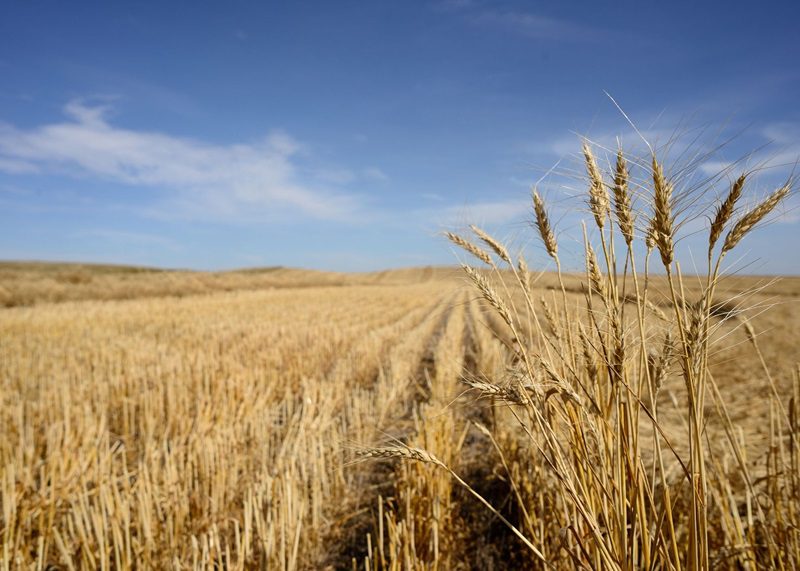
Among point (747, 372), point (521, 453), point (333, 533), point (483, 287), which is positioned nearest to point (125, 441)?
point (333, 533)

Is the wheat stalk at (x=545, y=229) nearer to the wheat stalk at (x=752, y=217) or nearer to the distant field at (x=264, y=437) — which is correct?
the distant field at (x=264, y=437)

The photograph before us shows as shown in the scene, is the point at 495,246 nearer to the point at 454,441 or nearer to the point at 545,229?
the point at 545,229

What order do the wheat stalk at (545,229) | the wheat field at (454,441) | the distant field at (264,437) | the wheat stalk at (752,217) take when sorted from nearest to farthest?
the wheat stalk at (752,217)
the wheat field at (454,441)
the wheat stalk at (545,229)
the distant field at (264,437)

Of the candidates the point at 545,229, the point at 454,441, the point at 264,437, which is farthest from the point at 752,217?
the point at 264,437

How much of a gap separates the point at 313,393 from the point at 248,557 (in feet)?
9.89

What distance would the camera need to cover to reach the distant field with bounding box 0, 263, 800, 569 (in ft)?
7.29

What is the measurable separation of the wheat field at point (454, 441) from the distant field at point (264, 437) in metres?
0.03

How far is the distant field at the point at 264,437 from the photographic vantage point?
222cm

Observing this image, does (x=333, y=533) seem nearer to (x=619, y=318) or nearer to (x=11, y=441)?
(x=619, y=318)

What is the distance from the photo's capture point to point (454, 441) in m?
3.76

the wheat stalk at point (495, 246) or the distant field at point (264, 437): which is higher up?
the wheat stalk at point (495, 246)

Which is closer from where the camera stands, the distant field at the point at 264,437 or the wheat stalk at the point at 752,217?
the wheat stalk at the point at 752,217

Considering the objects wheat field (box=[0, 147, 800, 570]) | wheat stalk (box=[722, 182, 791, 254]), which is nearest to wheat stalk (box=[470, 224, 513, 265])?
wheat field (box=[0, 147, 800, 570])

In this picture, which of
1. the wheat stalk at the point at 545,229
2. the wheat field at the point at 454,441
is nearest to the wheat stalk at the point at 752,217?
the wheat field at the point at 454,441
